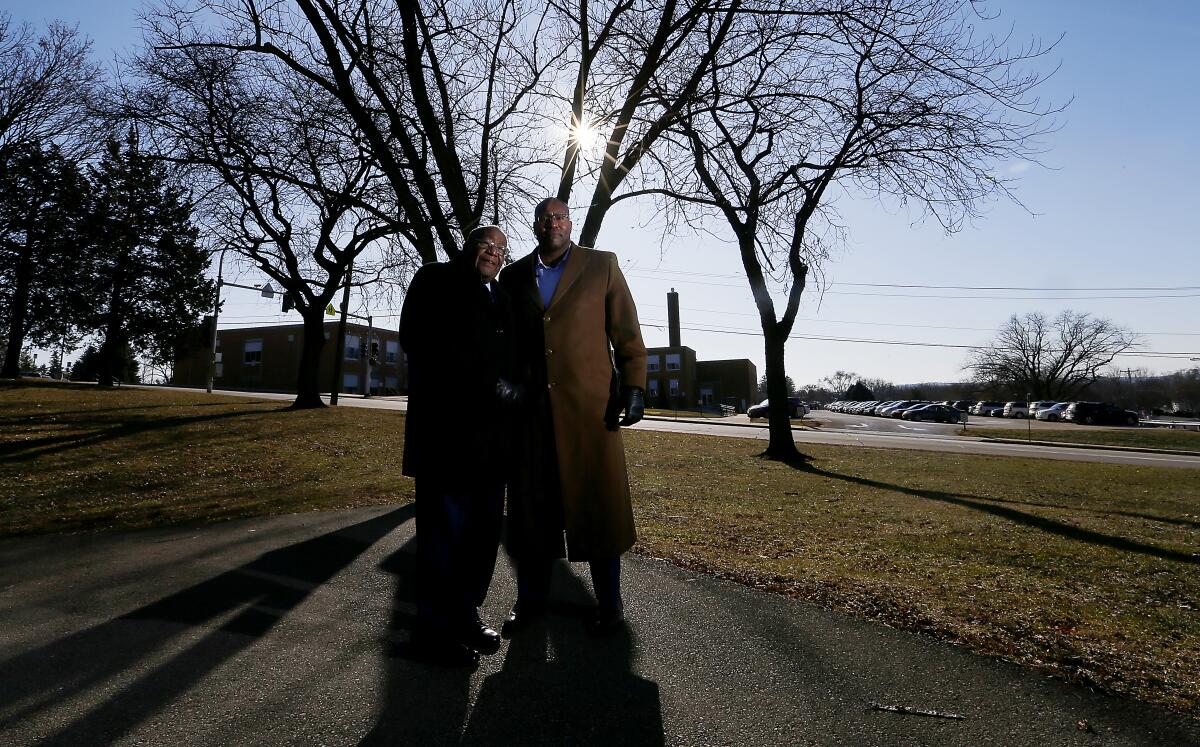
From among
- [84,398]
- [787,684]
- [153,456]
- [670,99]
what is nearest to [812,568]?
[787,684]

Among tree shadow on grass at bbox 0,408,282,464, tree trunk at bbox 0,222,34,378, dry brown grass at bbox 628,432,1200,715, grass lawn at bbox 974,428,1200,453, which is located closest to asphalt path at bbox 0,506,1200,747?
dry brown grass at bbox 628,432,1200,715

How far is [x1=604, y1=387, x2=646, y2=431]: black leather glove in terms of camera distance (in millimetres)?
3176

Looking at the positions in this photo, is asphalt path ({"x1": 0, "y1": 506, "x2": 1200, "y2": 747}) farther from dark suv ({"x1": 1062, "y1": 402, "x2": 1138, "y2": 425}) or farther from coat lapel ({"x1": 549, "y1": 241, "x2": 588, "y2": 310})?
dark suv ({"x1": 1062, "y1": 402, "x2": 1138, "y2": 425})

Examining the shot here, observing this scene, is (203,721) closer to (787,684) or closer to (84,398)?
(787,684)

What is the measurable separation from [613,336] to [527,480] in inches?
35.5

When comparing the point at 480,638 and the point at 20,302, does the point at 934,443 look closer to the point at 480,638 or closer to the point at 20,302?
the point at 480,638

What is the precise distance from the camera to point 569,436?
3.15 metres

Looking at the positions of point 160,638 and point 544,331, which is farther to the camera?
point 544,331

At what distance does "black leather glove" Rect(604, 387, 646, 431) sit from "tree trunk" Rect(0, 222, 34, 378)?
30.8 m

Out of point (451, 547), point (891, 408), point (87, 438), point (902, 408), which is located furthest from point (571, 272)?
point (891, 408)

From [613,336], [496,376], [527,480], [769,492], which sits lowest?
[769,492]

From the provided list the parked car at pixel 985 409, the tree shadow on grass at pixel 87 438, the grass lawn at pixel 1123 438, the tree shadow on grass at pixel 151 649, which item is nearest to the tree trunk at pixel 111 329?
the tree shadow on grass at pixel 87 438

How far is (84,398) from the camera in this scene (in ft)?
68.5

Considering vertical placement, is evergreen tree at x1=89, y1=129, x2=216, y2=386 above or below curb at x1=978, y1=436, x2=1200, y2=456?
above
